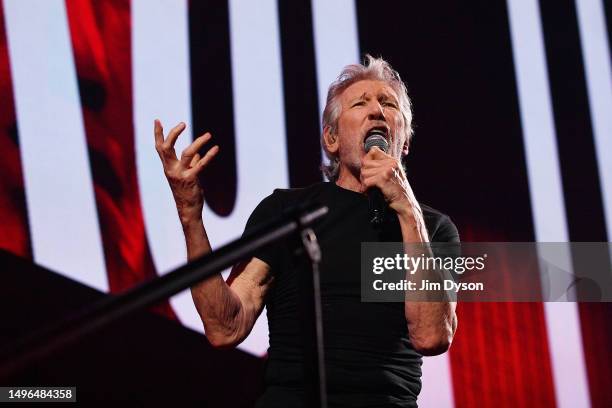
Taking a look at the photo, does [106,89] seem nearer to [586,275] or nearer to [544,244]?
[544,244]

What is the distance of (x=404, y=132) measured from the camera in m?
1.86

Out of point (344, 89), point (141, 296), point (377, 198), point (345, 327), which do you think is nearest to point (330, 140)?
point (344, 89)

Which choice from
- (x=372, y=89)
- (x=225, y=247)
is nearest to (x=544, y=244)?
(x=372, y=89)

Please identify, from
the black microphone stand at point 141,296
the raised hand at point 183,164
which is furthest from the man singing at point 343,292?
the black microphone stand at point 141,296

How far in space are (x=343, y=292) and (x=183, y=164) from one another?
452 millimetres

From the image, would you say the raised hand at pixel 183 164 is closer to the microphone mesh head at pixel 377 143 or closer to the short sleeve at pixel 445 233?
the microphone mesh head at pixel 377 143

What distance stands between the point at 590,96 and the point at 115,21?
4.74 ft

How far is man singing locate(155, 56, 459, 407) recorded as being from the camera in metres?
1.40

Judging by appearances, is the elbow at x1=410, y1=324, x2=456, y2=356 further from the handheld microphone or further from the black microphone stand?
the black microphone stand

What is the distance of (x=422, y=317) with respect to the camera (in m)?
1.46

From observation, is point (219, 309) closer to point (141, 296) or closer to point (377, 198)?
point (377, 198)

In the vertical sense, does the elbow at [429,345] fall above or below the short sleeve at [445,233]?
below

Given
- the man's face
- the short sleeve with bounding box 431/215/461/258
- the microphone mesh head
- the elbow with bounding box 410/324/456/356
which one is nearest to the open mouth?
the man's face

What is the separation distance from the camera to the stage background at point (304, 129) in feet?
6.36
